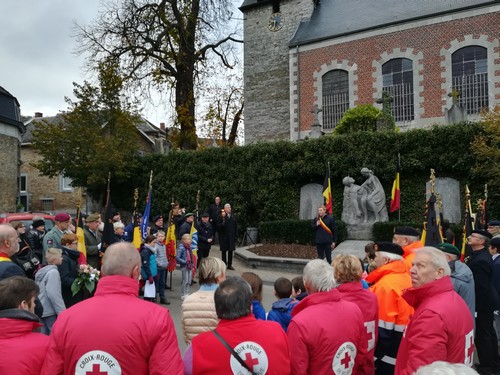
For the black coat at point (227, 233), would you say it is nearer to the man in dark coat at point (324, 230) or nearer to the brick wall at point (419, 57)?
the man in dark coat at point (324, 230)

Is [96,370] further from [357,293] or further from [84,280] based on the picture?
[84,280]

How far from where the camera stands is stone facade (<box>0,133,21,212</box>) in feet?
92.9

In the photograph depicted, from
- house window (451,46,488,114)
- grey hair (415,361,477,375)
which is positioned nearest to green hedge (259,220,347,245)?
house window (451,46,488,114)

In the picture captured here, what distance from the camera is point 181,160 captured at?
68.1ft

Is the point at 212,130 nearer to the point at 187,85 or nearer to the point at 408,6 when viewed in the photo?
the point at 187,85

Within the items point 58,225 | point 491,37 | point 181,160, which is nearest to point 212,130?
point 181,160

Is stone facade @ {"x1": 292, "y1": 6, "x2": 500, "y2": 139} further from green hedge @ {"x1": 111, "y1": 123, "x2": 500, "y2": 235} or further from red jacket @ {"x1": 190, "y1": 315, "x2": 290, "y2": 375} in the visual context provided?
red jacket @ {"x1": 190, "y1": 315, "x2": 290, "y2": 375}

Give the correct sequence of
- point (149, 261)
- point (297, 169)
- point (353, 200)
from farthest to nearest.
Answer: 1. point (297, 169)
2. point (353, 200)
3. point (149, 261)

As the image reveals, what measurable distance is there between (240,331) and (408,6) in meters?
24.4

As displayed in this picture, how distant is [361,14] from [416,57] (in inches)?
178

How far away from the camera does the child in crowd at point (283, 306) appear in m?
3.65

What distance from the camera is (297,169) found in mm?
17344

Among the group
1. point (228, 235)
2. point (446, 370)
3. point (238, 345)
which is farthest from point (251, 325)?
point (228, 235)

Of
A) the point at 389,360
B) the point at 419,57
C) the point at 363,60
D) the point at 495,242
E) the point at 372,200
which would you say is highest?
the point at 363,60
